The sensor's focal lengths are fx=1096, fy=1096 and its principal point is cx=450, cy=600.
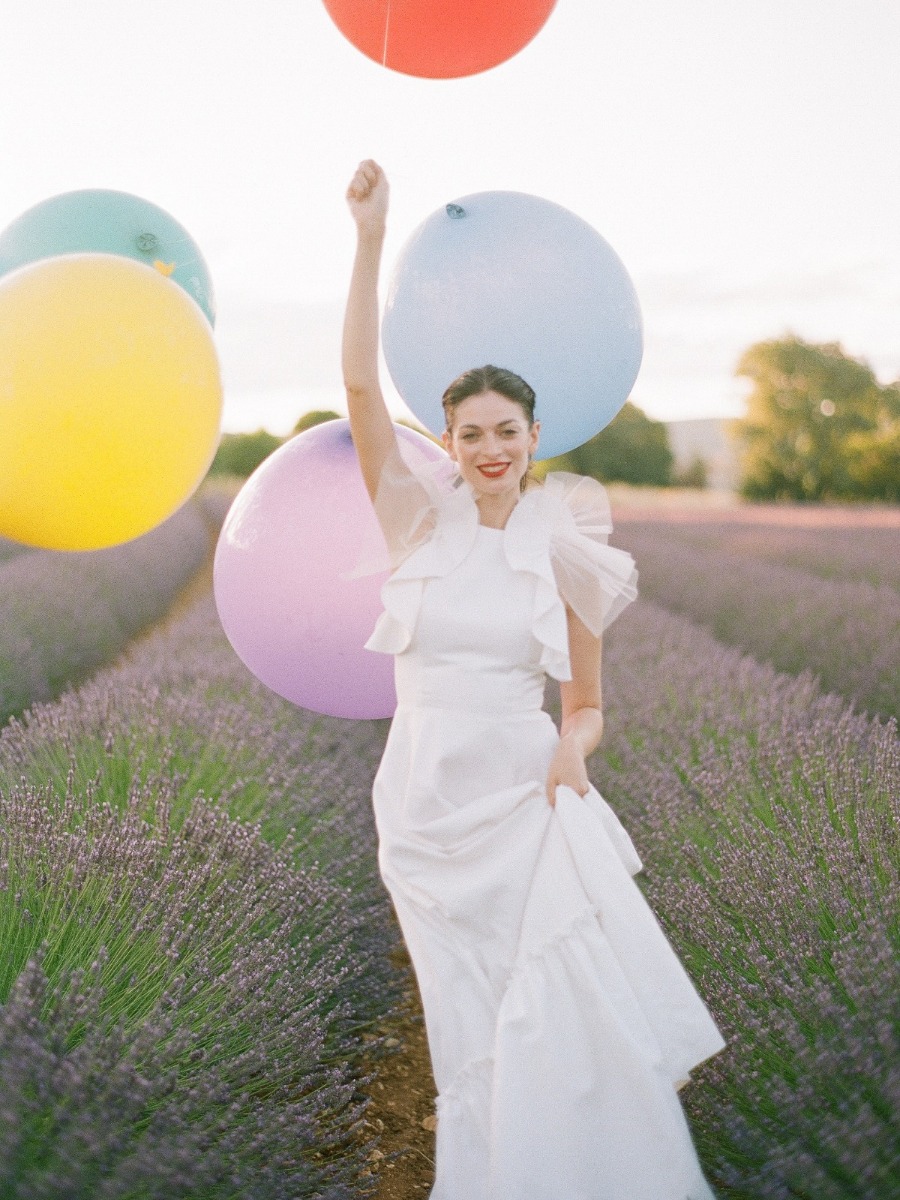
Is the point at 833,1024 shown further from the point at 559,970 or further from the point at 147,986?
the point at 147,986

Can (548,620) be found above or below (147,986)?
above

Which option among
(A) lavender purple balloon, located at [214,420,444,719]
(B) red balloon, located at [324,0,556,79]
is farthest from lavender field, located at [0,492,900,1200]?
(B) red balloon, located at [324,0,556,79]

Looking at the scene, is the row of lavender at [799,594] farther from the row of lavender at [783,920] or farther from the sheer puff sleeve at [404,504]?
the sheer puff sleeve at [404,504]

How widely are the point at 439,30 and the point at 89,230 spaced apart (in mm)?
885

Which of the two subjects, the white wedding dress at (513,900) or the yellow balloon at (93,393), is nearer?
the white wedding dress at (513,900)

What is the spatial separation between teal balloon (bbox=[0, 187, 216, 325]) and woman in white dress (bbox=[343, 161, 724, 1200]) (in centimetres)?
87

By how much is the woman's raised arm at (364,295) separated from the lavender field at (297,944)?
936 mm

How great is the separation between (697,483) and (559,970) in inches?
2250

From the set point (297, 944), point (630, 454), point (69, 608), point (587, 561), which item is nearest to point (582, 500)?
point (587, 561)

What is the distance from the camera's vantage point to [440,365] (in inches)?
84.2

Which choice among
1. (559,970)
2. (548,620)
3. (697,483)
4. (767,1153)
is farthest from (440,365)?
(697,483)

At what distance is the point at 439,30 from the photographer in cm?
213

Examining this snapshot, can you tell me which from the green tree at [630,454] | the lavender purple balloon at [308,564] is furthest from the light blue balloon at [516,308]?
the green tree at [630,454]

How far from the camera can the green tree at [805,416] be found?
1768 inches
